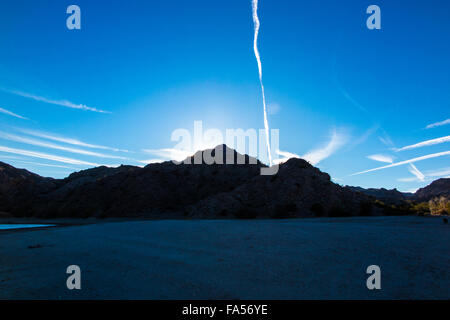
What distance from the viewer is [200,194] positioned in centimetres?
4147

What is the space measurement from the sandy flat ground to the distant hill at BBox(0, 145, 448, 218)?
17240mm

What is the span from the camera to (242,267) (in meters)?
5.18

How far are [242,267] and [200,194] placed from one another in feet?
120

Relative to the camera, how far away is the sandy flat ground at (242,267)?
4012mm

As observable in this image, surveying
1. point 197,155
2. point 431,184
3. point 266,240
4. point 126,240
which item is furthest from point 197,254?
point 431,184

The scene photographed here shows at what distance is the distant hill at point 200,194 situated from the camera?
1038 inches

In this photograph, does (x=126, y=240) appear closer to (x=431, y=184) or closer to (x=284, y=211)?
(x=284, y=211)

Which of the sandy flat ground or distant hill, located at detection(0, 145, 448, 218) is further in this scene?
distant hill, located at detection(0, 145, 448, 218)

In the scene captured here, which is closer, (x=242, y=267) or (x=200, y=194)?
(x=242, y=267)

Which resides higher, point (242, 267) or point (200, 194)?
point (200, 194)

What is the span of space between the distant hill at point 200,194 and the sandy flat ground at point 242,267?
1724cm

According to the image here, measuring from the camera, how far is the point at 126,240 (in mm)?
9109

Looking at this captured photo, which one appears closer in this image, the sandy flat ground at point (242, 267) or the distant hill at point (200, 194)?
the sandy flat ground at point (242, 267)

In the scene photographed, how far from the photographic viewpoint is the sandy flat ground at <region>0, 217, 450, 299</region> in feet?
13.2
